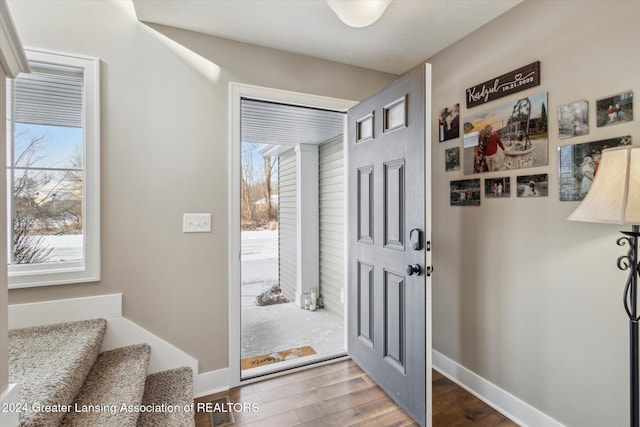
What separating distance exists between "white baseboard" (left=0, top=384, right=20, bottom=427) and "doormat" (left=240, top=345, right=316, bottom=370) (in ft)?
5.96

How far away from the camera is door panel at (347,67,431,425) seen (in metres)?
1.70

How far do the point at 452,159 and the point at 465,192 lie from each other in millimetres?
280

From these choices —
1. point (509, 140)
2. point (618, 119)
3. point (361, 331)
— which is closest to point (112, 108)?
point (361, 331)

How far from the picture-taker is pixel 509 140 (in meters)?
1.81

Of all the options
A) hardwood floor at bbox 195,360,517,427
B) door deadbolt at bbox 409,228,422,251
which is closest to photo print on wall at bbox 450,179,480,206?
door deadbolt at bbox 409,228,422,251

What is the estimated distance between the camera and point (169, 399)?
5.63 ft

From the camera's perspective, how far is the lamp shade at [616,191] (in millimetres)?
1047

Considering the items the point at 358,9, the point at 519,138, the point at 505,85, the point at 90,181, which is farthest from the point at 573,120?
the point at 90,181

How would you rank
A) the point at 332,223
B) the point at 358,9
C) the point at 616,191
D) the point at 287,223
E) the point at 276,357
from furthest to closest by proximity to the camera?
1. the point at 287,223
2. the point at 332,223
3. the point at 276,357
4. the point at 358,9
5. the point at 616,191

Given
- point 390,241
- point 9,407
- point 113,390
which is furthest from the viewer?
point 390,241

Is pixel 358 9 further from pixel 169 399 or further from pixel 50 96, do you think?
pixel 169 399

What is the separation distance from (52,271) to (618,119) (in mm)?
3102

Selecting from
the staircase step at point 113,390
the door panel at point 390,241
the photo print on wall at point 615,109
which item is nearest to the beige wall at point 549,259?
the photo print on wall at point 615,109

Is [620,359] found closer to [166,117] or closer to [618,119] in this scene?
[618,119]
